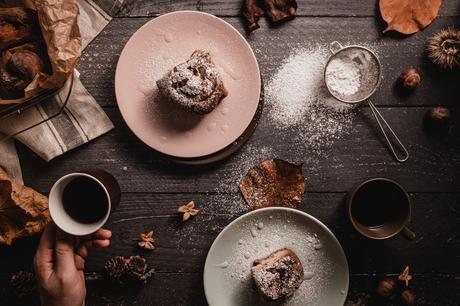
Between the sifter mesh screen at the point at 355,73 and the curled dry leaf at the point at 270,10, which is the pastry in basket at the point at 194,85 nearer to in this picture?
the curled dry leaf at the point at 270,10

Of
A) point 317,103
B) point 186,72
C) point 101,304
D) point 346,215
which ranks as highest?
point 186,72

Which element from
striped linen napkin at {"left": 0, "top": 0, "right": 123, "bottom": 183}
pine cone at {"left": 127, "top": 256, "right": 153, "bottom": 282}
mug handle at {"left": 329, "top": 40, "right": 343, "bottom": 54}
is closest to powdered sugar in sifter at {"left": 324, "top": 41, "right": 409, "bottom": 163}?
mug handle at {"left": 329, "top": 40, "right": 343, "bottom": 54}

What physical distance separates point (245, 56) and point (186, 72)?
233mm

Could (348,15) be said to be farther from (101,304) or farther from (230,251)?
(101,304)

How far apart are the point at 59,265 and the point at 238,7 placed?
111cm

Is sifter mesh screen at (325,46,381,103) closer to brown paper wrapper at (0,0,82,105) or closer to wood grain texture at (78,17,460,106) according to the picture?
wood grain texture at (78,17,460,106)

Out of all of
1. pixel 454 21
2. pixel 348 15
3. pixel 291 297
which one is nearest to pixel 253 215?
pixel 291 297

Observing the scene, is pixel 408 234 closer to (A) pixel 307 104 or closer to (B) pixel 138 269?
(A) pixel 307 104

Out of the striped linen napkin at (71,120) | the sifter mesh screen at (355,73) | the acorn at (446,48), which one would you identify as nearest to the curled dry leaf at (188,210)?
the striped linen napkin at (71,120)

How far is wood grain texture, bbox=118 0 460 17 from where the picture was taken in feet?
5.96

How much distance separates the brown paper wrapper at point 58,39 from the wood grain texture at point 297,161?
10.1 inches

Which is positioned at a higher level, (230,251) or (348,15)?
(348,15)

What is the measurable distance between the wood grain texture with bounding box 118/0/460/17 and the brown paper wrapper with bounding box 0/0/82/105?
0.75 ft

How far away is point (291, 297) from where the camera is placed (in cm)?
179
